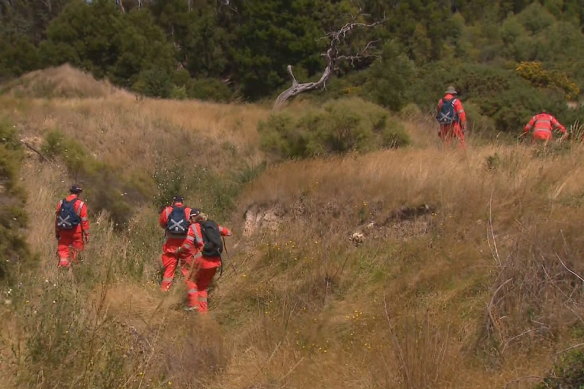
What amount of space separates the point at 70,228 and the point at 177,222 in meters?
1.85

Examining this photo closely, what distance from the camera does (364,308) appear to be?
7098 mm

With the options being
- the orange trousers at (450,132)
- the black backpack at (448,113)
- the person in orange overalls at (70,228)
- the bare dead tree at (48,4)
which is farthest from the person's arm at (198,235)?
the bare dead tree at (48,4)

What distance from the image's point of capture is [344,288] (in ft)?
25.5

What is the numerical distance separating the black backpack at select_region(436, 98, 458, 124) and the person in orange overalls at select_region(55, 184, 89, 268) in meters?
6.89

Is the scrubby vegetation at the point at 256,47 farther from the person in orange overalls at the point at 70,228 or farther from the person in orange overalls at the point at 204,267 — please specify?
the person in orange overalls at the point at 204,267

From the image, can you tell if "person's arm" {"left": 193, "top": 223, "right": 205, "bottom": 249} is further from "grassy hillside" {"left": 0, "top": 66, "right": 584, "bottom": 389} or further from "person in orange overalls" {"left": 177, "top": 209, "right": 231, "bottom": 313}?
"grassy hillside" {"left": 0, "top": 66, "right": 584, "bottom": 389}

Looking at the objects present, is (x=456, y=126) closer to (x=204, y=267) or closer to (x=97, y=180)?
(x=204, y=267)

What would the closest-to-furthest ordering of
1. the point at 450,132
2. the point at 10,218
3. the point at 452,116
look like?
1. the point at 10,218
2. the point at 452,116
3. the point at 450,132

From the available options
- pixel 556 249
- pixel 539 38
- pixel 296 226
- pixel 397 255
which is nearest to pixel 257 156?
pixel 296 226

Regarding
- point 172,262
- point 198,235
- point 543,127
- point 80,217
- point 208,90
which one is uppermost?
point 543,127

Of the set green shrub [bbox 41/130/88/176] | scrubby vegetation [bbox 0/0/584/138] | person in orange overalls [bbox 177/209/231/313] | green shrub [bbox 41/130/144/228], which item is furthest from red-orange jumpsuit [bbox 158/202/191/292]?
scrubby vegetation [bbox 0/0/584/138]

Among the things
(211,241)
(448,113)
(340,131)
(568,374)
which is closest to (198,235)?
(211,241)

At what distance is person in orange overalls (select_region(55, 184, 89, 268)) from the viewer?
1006cm

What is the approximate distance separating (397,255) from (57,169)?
9955mm
